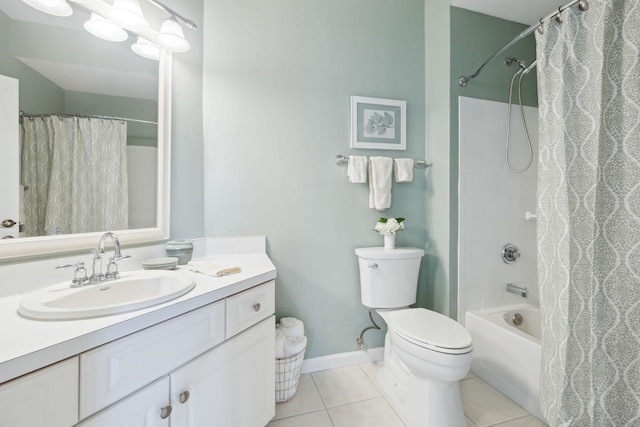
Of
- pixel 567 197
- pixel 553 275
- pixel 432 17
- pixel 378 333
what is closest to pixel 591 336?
pixel 553 275

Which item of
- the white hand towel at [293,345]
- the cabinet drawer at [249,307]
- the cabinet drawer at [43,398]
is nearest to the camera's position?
the cabinet drawer at [43,398]

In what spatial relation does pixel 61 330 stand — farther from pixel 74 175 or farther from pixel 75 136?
pixel 75 136

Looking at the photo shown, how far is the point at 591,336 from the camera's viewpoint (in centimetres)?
100

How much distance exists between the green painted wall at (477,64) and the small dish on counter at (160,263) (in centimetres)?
163

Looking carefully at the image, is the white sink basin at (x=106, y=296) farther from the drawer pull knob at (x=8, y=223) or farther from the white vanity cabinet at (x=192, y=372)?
the drawer pull knob at (x=8, y=223)

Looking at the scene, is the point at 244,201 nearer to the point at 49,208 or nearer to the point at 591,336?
the point at 49,208

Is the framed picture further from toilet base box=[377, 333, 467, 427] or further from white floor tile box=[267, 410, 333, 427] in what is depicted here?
white floor tile box=[267, 410, 333, 427]

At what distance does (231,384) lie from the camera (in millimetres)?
1018

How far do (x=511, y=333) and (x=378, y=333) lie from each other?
0.79 m

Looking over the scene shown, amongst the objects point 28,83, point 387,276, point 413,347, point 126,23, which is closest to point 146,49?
point 126,23

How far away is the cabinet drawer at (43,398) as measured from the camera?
0.52 metres

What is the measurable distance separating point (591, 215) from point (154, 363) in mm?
1598

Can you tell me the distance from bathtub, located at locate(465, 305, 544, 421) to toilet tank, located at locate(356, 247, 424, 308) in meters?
0.50

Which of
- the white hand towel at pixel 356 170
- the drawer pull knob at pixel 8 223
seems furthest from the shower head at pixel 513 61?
the drawer pull knob at pixel 8 223
